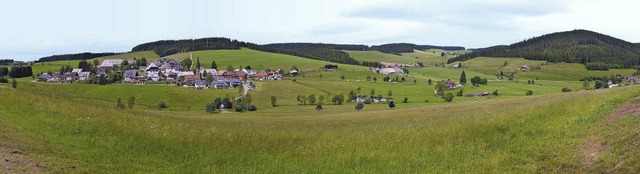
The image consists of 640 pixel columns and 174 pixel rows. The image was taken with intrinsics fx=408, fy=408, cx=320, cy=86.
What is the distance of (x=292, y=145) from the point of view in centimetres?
2328

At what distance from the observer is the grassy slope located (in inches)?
714

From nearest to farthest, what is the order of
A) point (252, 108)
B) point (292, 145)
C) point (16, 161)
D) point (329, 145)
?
point (16, 161)
point (329, 145)
point (292, 145)
point (252, 108)

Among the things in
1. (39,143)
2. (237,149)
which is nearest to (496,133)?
(237,149)

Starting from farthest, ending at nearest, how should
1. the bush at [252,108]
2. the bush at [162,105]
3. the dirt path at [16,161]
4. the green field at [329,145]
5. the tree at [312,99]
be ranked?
the tree at [312,99]
the bush at [162,105]
the bush at [252,108]
the green field at [329,145]
the dirt path at [16,161]

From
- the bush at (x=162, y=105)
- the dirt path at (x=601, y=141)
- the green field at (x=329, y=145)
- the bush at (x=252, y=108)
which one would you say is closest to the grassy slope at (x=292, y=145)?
the green field at (x=329, y=145)

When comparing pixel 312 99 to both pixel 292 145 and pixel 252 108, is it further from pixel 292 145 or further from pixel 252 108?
pixel 292 145

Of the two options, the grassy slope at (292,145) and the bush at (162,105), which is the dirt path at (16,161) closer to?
the grassy slope at (292,145)

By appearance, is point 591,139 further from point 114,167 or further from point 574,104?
point 114,167

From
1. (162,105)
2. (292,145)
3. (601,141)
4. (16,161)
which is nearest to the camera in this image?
(16,161)

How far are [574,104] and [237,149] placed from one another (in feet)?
76.8

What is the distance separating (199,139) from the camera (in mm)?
22812

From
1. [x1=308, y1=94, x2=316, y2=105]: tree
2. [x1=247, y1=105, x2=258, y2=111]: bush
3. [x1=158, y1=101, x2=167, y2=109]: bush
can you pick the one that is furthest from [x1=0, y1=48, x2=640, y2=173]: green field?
[x1=308, y1=94, x2=316, y2=105]: tree

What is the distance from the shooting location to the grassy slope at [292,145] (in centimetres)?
1814

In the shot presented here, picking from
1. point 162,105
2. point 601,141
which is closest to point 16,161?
point 601,141
